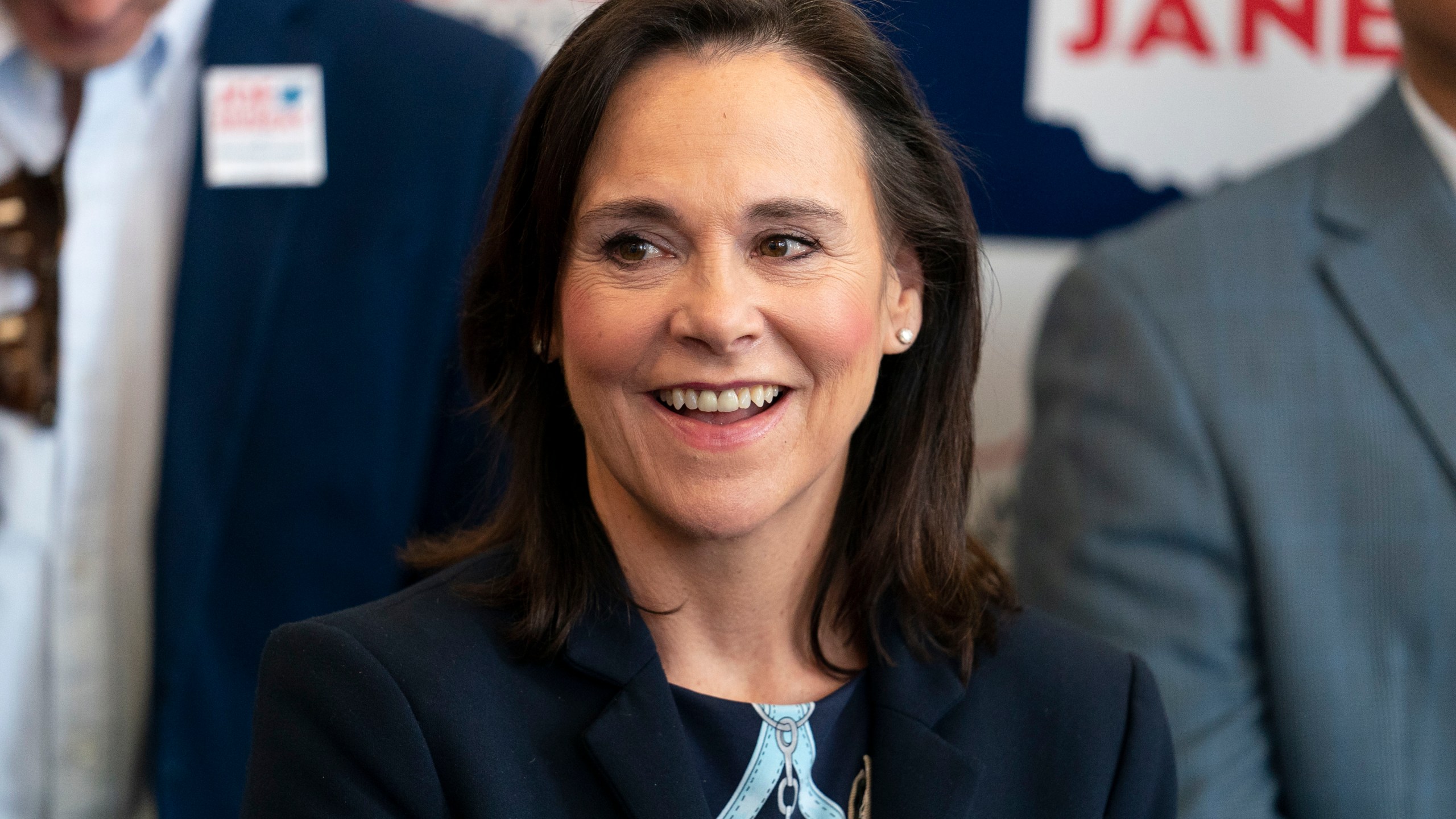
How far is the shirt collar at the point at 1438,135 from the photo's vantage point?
214 centimetres

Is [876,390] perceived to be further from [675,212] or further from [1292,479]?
[1292,479]

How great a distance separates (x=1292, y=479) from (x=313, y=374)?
1.39 meters

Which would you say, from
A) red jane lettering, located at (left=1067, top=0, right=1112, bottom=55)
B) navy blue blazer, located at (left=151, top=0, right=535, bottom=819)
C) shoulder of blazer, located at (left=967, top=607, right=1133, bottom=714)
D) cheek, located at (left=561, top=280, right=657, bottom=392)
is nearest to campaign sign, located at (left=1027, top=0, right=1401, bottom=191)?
red jane lettering, located at (left=1067, top=0, right=1112, bottom=55)

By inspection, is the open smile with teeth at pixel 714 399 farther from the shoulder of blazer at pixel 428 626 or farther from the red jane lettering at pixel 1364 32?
the red jane lettering at pixel 1364 32

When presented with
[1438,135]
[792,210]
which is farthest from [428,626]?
[1438,135]

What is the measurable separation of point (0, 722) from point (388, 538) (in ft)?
1.99

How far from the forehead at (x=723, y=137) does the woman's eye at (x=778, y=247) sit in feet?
0.14

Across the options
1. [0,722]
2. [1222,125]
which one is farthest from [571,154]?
[1222,125]

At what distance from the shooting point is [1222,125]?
265cm

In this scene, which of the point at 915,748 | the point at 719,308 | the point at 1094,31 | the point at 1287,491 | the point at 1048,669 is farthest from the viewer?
the point at 1094,31

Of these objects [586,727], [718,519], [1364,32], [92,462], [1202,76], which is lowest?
[92,462]

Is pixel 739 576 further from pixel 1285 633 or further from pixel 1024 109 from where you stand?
pixel 1024 109

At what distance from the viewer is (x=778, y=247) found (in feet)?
4.62

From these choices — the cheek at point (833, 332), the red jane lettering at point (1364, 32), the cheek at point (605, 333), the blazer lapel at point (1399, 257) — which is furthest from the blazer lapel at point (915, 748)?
the red jane lettering at point (1364, 32)
